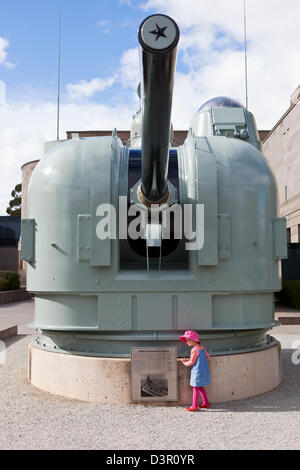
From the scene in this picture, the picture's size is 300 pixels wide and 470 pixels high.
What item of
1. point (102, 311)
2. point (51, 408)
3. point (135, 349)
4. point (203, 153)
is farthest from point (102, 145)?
point (51, 408)

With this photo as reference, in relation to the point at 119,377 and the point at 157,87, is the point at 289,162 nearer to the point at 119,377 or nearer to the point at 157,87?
the point at 119,377

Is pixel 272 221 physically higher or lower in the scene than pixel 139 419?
higher

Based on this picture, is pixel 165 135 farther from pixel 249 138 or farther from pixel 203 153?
pixel 249 138

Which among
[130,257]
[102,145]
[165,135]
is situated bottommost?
[130,257]

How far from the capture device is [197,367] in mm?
5215

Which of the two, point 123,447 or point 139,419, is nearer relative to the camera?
point 123,447

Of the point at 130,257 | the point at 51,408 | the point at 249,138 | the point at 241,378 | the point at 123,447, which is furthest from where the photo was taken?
the point at 249,138

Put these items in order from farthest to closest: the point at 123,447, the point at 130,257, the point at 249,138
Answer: the point at 249,138, the point at 130,257, the point at 123,447

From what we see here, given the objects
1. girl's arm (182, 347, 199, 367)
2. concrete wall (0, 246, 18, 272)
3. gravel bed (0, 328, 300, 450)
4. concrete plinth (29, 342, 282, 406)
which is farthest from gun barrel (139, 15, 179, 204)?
concrete wall (0, 246, 18, 272)

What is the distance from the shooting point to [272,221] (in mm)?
5918

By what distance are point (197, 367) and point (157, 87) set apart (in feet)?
10.1

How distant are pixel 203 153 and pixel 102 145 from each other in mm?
1268

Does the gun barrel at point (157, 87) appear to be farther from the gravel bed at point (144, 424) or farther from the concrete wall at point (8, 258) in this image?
the concrete wall at point (8, 258)

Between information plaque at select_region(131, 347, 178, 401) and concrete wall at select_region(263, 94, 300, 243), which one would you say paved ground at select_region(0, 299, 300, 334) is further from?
concrete wall at select_region(263, 94, 300, 243)
